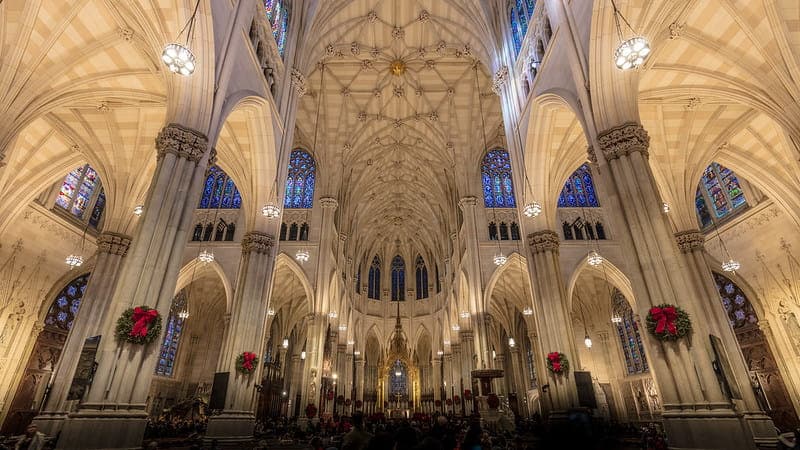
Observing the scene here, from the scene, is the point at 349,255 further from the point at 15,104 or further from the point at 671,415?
the point at 671,415

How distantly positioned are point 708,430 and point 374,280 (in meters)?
39.4

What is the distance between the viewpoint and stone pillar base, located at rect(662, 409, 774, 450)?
6809 millimetres

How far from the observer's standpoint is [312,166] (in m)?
31.3

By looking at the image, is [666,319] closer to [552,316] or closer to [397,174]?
[552,316]

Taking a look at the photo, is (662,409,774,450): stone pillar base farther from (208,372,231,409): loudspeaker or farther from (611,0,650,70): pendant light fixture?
(208,372,231,409): loudspeaker

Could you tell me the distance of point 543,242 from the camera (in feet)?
51.4

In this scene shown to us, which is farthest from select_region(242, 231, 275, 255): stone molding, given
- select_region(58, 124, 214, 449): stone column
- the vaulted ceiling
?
the vaulted ceiling

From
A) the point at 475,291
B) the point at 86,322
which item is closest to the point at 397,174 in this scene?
the point at 475,291

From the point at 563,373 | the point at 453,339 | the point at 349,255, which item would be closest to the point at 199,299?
the point at 349,255

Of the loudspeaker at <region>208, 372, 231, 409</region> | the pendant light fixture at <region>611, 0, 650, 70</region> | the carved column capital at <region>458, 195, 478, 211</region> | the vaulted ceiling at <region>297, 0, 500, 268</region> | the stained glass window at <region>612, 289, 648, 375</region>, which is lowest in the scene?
the loudspeaker at <region>208, 372, 231, 409</region>

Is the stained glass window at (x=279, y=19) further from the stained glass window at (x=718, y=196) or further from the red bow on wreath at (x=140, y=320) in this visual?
the stained glass window at (x=718, y=196)

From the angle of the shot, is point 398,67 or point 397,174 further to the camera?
point 397,174

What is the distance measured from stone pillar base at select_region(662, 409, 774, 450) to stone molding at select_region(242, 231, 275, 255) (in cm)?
1357

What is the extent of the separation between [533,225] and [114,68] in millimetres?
16505
